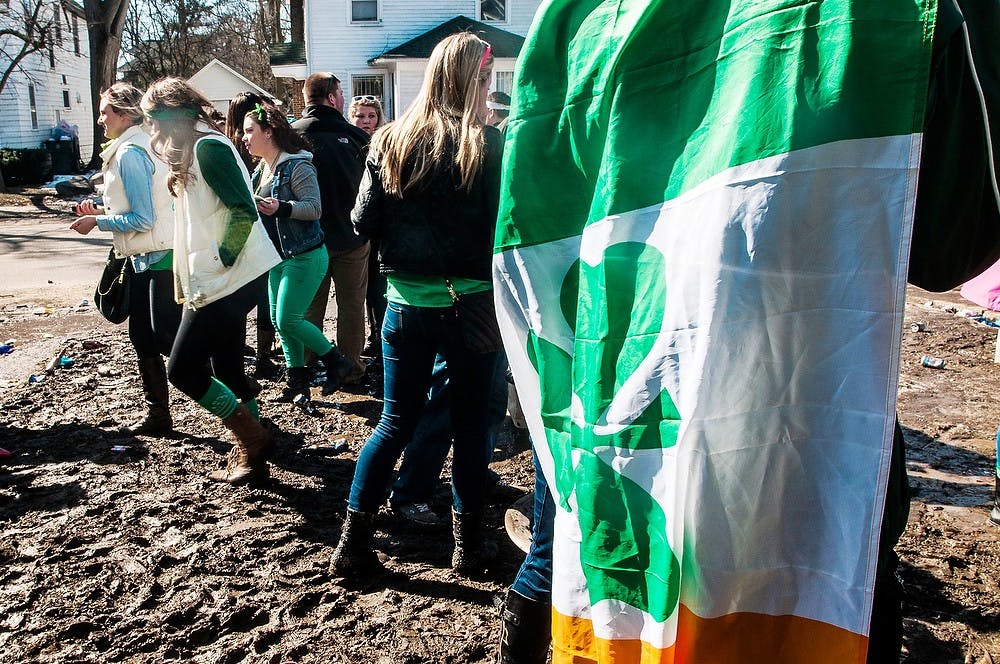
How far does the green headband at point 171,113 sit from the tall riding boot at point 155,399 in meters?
1.51

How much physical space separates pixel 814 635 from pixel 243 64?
56358 mm

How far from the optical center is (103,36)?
75.6ft

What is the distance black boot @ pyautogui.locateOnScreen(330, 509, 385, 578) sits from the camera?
3332 mm

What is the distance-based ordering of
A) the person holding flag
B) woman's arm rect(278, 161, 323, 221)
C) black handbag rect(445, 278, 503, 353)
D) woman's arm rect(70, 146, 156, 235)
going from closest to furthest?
the person holding flag < black handbag rect(445, 278, 503, 353) < woman's arm rect(70, 146, 156, 235) < woman's arm rect(278, 161, 323, 221)

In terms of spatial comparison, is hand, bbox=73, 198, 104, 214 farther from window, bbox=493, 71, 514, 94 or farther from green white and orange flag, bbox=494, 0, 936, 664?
window, bbox=493, 71, 514, 94

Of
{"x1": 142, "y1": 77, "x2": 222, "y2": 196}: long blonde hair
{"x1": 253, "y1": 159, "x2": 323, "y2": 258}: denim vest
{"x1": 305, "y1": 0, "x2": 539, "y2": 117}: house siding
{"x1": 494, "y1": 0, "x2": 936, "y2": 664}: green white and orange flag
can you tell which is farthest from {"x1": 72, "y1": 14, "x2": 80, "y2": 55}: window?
{"x1": 494, "y1": 0, "x2": 936, "y2": 664}: green white and orange flag

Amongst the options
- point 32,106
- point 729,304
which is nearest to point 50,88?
point 32,106

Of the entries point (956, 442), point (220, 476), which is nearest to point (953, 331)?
point (956, 442)

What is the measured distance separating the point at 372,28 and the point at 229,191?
77.7 ft

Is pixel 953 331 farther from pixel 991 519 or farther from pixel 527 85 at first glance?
pixel 527 85

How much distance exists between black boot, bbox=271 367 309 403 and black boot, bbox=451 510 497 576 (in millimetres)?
2578

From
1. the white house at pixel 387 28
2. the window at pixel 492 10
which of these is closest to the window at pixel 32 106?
the white house at pixel 387 28

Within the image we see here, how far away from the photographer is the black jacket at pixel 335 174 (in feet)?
19.6

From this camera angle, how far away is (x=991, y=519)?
3938 mm
